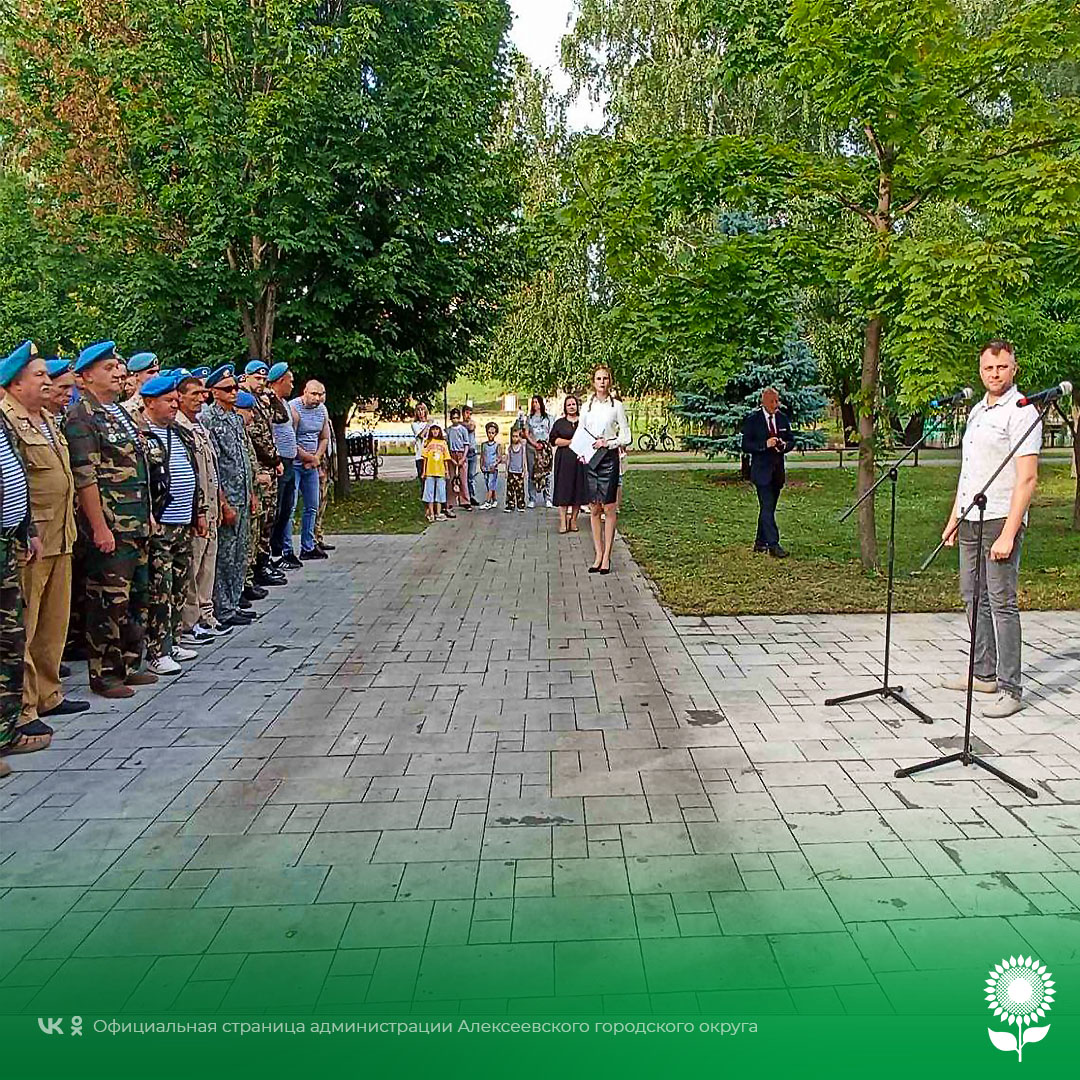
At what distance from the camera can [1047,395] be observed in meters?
4.93

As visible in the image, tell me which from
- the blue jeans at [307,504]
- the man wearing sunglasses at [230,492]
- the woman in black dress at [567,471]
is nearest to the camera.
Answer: the man wearing sunglasses at [230,492]

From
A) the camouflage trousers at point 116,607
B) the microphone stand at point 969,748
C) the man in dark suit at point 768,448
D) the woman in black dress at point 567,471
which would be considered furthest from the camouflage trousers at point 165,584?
the woman in black dress at point 567,471

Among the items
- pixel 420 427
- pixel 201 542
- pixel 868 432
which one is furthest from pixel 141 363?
pixel 420 427

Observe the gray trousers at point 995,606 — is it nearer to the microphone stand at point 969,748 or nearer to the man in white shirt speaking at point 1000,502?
the man in white shirt speaking at point 1000,502

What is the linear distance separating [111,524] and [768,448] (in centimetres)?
706

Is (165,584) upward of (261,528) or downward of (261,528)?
downward

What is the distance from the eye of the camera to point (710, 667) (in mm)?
6938

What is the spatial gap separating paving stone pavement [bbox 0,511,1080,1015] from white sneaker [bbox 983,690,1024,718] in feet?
0.25

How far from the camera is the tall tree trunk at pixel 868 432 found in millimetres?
9781

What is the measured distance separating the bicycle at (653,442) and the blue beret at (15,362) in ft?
104

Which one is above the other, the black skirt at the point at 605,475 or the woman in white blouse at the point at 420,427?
the woman in white blouse at the point at 420,427

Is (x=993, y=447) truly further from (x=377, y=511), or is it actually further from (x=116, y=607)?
(x=377, y=511)

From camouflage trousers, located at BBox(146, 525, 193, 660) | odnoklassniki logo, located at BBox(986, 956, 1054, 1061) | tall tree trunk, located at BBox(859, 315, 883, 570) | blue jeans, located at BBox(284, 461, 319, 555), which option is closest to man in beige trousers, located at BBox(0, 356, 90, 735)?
camouflage trousers, located at BBox(146, 525, 193, 660)

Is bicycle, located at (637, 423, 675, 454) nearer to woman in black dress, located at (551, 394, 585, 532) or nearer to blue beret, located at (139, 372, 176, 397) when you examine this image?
woman in black dress, located at (551, 394, 585, 532)
